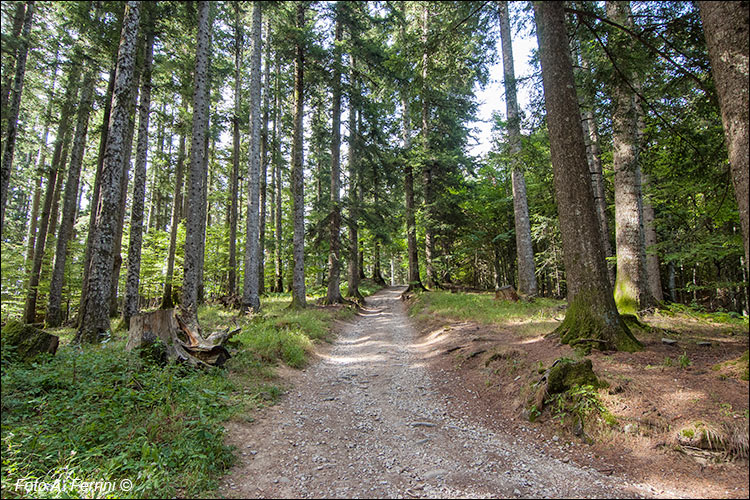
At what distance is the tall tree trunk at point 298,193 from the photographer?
1450cm

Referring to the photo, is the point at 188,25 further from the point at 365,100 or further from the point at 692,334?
the point at 692,334

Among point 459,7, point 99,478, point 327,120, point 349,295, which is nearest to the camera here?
point 99,478

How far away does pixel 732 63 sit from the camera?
3486 mm

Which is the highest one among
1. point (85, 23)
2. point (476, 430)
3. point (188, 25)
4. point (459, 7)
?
point (188, 25)

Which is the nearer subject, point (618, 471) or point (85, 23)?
point (618, 471)

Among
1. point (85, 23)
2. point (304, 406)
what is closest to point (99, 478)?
point (304, 406)

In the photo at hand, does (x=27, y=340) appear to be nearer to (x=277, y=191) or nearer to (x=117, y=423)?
(x=117, y=423)

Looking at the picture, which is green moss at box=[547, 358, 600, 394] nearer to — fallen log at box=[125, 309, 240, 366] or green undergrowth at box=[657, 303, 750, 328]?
green undergrowth at box=[657, 303, 750, 328]

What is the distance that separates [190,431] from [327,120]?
20.9 m

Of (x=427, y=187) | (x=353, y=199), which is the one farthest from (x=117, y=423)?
(x=427, y=187)

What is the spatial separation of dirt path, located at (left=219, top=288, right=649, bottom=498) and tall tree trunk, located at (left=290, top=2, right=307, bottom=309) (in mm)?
8598

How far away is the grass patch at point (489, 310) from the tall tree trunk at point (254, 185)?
22.0ft

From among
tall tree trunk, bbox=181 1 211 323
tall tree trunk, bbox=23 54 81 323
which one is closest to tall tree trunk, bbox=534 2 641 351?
tall tree trunk, bbox=181 1 211 323

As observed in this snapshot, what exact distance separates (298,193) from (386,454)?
493 inches
